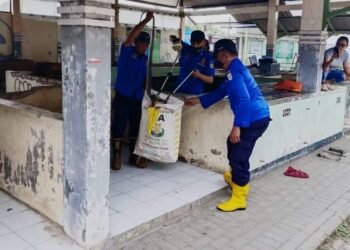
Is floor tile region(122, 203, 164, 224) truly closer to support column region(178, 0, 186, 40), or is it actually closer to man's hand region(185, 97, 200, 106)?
man's hand region(185, 97, 200, 106)

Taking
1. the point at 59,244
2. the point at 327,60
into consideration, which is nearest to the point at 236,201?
the point at 59,244

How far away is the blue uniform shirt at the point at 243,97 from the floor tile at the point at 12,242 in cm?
211

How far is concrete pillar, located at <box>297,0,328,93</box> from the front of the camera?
5.65m

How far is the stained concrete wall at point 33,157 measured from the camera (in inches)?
118

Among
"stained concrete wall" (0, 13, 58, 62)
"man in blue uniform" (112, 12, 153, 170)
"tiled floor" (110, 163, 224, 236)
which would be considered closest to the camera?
"tiled floor" (110, 163, 224, 236)

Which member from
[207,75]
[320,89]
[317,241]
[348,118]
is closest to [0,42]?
[207,75]

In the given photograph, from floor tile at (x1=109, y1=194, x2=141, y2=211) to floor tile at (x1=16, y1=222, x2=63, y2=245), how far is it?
59cm

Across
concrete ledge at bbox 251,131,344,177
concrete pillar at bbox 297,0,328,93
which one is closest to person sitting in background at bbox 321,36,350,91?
concrete pillar at bbox 297,0,328,93

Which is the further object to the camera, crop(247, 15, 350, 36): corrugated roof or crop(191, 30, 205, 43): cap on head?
crop(247, 15, 350, 36): corrugated roof

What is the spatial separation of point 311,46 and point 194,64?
2.19m

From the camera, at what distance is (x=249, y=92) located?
3734 millimetres

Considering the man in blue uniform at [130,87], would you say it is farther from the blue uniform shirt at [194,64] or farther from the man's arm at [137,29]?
the blue uniform shirt at [194,64]

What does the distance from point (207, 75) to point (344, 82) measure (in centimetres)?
412

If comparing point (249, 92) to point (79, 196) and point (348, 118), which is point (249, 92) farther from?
point (348, 118)
